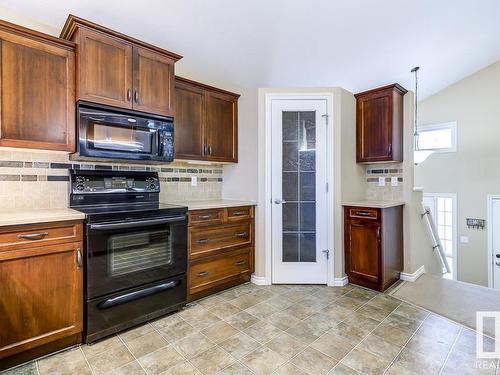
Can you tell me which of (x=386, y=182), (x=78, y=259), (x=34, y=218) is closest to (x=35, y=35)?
(x=34, y=218)

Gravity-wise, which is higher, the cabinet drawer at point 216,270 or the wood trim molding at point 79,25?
the wood trim molding at point 79,25

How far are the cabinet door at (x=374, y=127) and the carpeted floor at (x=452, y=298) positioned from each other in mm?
1487

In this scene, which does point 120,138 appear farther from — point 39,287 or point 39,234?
point 39,287

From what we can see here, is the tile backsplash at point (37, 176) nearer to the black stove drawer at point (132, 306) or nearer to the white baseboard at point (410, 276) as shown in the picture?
the black stove drawer at point (132, 306)

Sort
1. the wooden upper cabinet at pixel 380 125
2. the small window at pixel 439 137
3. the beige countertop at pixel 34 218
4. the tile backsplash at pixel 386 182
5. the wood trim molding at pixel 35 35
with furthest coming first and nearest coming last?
the small window at pixel 439 137 < the tile backsplash at pixel 386 182 < the wooden upper cabinet at pixel 380 125 < the wood trim molding at pixel 35 35 < the beige countertop at pixel 34 218

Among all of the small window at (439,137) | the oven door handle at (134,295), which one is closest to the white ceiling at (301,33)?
the small window at (439,137)

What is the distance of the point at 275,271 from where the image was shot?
315cm

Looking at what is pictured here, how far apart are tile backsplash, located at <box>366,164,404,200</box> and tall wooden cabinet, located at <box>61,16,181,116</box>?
264cm

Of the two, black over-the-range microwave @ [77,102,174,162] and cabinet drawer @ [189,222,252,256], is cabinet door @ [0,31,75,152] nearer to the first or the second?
black over-the-range microwave @ [77,102,174,162]

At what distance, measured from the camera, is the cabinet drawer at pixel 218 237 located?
268 centimetres

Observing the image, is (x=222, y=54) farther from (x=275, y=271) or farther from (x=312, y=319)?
(x=312, y=319)

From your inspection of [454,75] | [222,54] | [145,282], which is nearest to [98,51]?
[222,54]

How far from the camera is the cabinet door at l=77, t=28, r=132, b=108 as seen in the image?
211cm

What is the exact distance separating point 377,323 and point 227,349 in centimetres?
126
